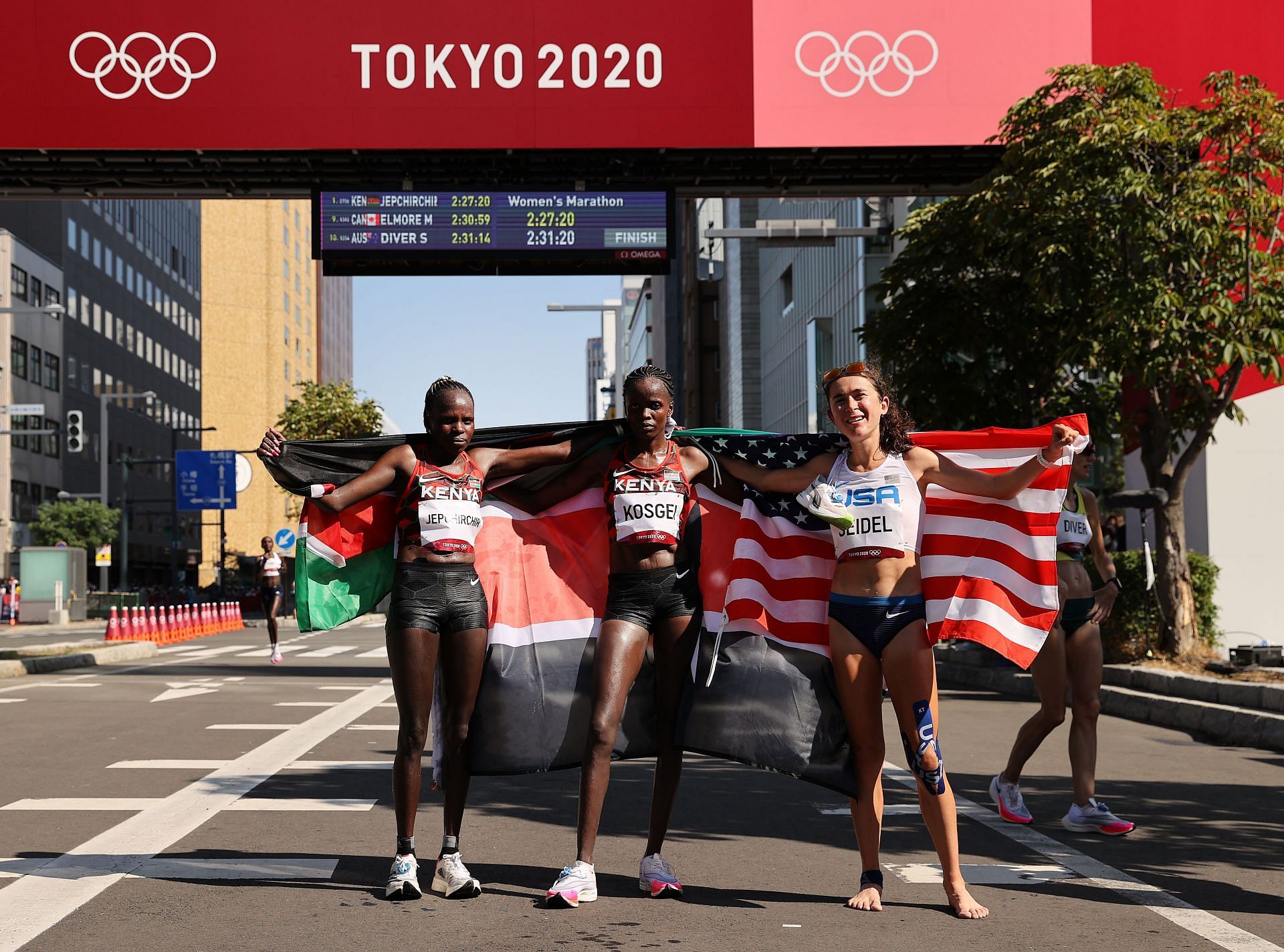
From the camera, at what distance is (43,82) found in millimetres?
19141

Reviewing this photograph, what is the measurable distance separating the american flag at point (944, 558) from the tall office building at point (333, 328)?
430 ft

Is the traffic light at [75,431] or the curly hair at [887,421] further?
the traffic light at [75,431]

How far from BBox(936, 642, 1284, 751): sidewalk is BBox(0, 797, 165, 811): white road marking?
687cm

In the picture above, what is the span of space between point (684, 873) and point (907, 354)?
48.9 ft

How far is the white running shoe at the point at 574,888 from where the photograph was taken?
585 cm

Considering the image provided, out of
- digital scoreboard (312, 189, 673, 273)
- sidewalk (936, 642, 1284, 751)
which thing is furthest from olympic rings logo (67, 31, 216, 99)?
sidewalk (936, 642, 1284, 751)

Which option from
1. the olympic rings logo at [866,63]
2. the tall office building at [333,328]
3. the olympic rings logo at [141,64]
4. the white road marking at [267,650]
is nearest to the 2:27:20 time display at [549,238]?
the olympic rings logo at [866,63]

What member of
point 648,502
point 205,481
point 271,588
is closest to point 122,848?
point 648,502

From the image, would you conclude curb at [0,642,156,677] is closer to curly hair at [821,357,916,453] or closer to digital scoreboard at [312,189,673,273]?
digital scoreboard at [312,189,673,273]

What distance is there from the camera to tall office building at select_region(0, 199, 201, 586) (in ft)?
279

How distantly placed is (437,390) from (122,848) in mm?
2789

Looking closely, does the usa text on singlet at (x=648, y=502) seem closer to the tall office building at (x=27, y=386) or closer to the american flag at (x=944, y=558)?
the american flag at (x=944, y=558)

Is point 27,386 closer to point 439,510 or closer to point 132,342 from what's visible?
point 132,342

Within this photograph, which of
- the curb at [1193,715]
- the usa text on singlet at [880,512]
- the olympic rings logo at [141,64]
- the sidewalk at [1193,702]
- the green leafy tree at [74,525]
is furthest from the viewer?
the green leafy tree at [74,525]
